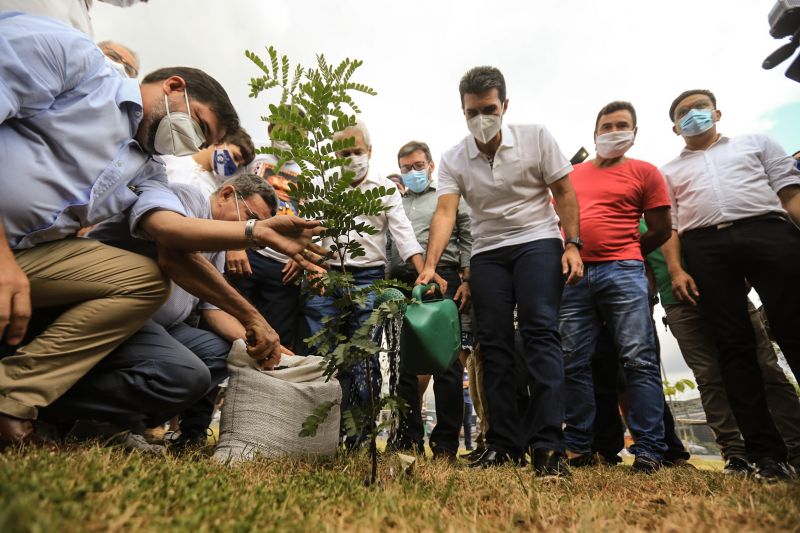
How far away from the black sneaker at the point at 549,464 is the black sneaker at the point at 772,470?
1.01m

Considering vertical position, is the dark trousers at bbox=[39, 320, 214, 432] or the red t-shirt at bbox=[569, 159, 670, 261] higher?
the red t-shirt at bbox=[569, 159, 670, 261]

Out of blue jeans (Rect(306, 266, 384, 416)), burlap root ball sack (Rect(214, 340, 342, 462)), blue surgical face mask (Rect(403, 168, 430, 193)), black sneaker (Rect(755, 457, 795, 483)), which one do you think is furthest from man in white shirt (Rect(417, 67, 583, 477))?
blue surgical face mask (Rect(403, 168, 430, 193))

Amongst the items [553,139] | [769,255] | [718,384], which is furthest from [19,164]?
[718,384]

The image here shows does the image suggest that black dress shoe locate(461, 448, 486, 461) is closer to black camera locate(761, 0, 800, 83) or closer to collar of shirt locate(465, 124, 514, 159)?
collar of shirt locate(465, 124, 514, 159)

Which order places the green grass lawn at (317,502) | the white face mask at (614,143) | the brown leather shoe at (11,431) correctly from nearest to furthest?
the green grass lawn at (317,502) → the brown leather shoe at (11,431) → the white face mask at (614,143)

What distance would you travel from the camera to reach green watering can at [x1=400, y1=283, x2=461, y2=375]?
2.13 metres

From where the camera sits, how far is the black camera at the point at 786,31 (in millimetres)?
2828

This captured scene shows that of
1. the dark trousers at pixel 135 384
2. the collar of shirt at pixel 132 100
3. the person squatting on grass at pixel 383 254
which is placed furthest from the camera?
the dark trousers at pixel 135 384

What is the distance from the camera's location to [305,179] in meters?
1.87

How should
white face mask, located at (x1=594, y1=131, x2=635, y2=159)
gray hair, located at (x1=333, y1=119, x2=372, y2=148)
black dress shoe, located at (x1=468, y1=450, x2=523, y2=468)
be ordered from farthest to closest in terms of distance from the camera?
white face mask, located at (x1=594, y1=131, x2=635, y2=159) → gray hair, located at (x1=333, y1=119, x2=372, y2=148) → black dress shoe, located at (x1=468, y1=450, x2=523, y2=468)

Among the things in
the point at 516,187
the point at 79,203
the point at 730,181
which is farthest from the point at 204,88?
the point at 730,181

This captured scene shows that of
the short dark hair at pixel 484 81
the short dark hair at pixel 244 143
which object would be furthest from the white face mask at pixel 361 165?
the short dark hair at pixel 244 143

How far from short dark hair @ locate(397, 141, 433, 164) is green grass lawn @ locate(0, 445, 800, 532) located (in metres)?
3.51

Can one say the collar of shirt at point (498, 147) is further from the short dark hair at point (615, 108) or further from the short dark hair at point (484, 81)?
the short dark hair at point (615, 108)
